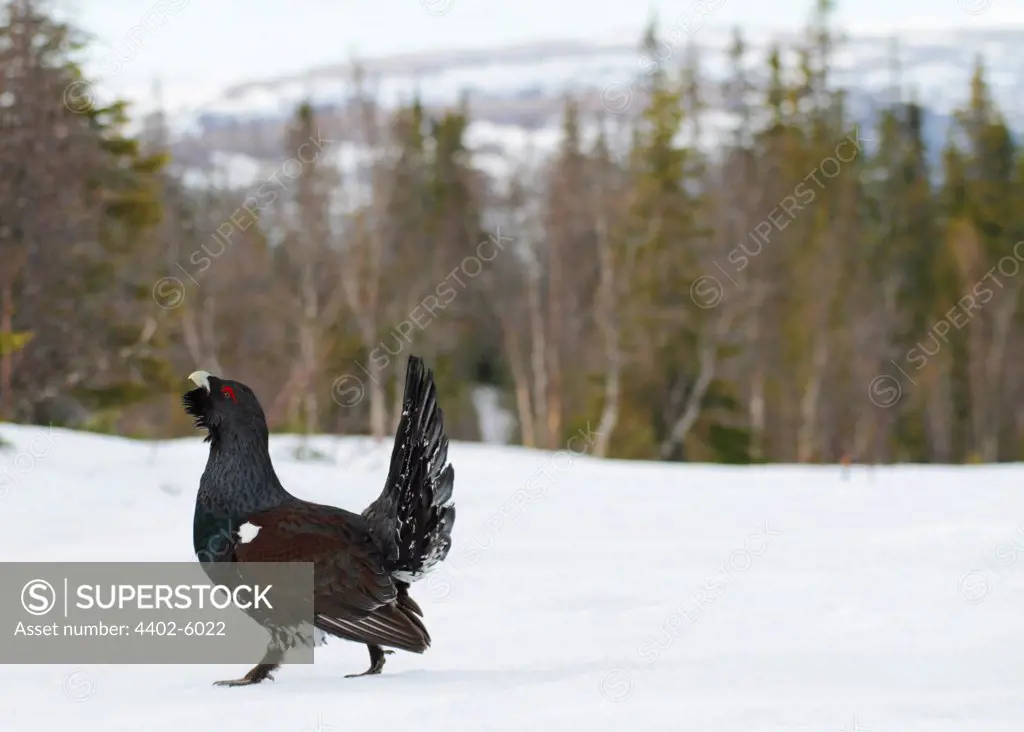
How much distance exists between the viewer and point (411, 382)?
504cm

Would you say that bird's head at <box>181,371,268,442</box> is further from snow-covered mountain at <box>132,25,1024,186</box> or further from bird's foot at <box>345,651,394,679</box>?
snow-covered mountain at <box>132,25,1024,186</box>

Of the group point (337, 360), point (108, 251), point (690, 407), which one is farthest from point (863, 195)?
point (108, 251)

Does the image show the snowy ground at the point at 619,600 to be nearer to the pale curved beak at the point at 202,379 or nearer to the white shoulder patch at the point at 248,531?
the white shoulder patch at the point at 248,531

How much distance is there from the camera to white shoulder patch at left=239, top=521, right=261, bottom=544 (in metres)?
4.75

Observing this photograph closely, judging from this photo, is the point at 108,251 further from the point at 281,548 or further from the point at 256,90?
the point at 256,90

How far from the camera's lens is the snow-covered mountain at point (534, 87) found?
82438 millimetres

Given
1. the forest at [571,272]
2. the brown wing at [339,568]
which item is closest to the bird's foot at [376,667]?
the brown wing at [339,568]

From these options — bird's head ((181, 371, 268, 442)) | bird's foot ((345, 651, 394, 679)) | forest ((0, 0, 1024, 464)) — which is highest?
bird's head ((181, 371, 268, 442))

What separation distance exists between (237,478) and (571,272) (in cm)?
3953

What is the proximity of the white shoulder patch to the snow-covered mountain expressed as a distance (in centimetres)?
5491

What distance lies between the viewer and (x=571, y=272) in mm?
44094

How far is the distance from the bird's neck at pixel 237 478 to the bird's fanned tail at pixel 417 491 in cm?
48

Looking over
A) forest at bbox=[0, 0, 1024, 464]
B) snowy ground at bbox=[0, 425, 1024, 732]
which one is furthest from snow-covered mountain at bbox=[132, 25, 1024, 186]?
snowy ground at bbox=[0, 425, 1024, 732]

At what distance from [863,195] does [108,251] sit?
34.7 m
